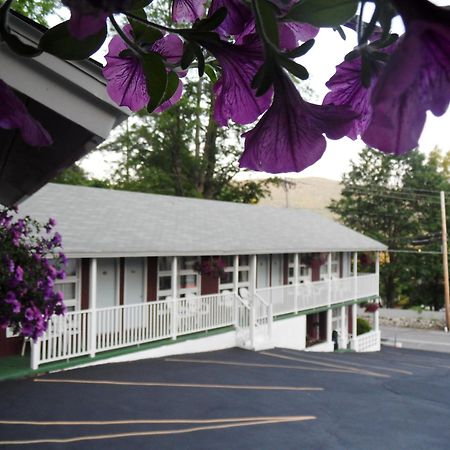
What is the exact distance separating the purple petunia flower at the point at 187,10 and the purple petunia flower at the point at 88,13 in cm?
35

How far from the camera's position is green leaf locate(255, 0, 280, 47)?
0.40 m

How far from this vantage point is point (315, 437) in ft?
22.8

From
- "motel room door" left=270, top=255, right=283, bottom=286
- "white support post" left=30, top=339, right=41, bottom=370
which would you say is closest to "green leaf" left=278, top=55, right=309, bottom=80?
A: "white support post" left=30, top=339, right=41, bottom=370

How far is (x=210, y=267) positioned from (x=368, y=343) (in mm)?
11243

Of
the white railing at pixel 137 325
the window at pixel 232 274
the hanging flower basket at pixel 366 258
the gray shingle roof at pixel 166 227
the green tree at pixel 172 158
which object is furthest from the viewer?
the green tree at pixel 172 158

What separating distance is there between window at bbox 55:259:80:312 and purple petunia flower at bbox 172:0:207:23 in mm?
11064

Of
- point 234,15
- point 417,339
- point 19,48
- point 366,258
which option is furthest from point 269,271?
point 19,48

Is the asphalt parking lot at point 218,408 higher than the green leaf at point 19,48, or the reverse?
the green leaf at point 19,48

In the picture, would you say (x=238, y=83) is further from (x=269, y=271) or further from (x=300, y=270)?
(x=300, y=270)

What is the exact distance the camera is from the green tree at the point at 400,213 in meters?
34.4

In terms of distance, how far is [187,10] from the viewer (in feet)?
2.27

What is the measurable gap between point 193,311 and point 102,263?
8.60 feet

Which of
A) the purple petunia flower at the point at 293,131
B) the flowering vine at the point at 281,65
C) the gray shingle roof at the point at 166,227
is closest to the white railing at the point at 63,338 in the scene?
the gray shingle roof at the point at 166,227

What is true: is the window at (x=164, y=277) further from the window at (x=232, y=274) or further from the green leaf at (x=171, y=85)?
the green leaf at (x=171, y=85)
